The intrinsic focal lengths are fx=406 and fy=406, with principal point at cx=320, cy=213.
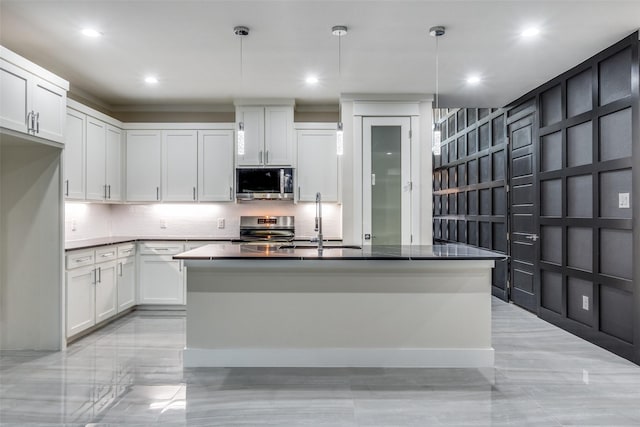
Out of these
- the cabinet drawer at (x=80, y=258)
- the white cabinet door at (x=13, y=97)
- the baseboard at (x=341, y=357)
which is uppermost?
the white cabinet door at (x=13, y=97)

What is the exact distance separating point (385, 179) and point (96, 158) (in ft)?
11.0

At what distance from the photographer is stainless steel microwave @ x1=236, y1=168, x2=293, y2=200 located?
507 cm

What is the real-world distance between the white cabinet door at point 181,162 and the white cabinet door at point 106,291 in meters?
1.24

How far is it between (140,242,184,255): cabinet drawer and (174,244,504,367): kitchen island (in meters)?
1.94

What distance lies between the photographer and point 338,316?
3170mm

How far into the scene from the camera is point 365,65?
3980mm

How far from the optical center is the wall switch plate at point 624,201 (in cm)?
331

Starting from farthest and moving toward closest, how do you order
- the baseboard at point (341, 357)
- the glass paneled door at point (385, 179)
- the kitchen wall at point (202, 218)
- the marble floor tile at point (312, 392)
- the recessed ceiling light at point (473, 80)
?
the kitchen wall at point (202, 218) < the glass paneled door at point (385, 179) < the recessed ceiling light at point (473, 80) < the baseboard at point (341, 357) < the marble floor tile at point (312, 392)

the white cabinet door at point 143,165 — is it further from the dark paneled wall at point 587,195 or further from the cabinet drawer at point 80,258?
the dark paneled wall at point 587,195

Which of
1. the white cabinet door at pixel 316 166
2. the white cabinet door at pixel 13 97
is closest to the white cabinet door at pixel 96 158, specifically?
the white cabinet door at pixel 13 97

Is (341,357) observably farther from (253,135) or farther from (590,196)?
(253,135)

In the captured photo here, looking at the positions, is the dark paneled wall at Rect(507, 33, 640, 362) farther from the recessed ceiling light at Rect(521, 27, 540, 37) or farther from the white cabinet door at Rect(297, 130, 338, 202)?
the white cabinet door at Rect(297, 130, 338, 202)

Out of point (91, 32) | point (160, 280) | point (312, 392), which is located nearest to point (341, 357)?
point (312, 392)

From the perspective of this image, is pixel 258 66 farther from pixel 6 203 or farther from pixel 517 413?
pixel 517 413
